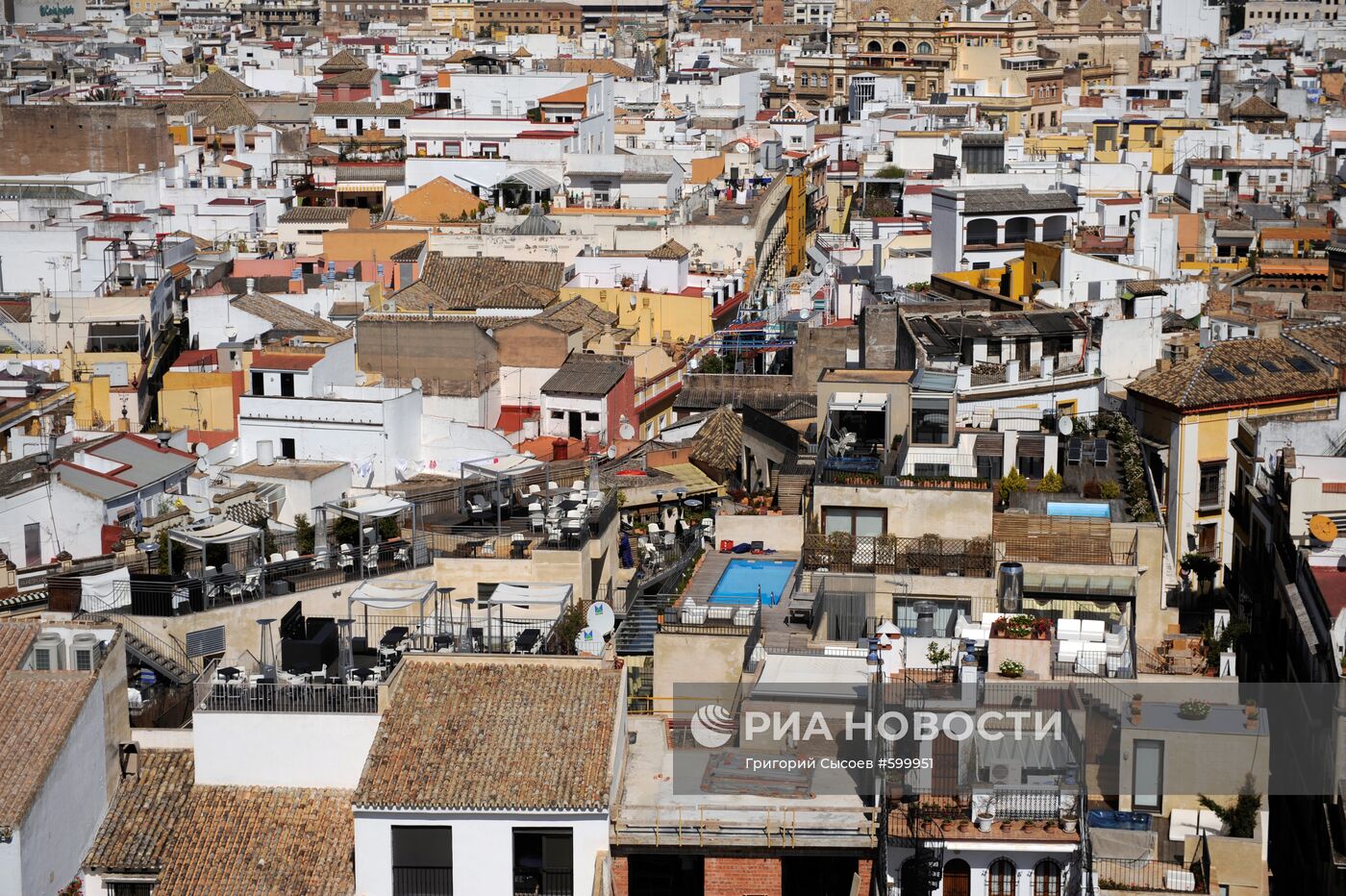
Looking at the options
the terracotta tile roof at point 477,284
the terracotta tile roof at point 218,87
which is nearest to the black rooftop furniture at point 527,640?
the terracotta tile roof at point 477,284

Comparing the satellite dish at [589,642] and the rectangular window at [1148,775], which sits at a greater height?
the satellite dish at [589,642]

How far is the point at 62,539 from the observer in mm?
22734

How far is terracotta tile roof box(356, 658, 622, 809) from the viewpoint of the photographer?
1377cm

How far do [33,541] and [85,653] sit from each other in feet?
26.4

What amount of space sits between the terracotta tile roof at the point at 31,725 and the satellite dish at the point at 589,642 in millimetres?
3696

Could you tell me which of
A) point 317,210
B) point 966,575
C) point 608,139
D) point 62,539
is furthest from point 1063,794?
point 608,139

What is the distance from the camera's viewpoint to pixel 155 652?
18.4 metres

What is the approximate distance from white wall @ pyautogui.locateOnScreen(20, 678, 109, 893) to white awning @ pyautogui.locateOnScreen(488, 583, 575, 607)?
12.6ft

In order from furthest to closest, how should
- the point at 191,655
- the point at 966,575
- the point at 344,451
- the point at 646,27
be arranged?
the point at 646,27
the point at 344,451
the point at 191,655
the point at 966,575

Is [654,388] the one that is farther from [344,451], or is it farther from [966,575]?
[966,575]

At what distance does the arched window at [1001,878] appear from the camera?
13.1 metres

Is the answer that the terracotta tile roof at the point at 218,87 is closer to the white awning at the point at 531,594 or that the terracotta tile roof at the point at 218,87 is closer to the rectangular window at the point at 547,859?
the white awning at the point at 531,594

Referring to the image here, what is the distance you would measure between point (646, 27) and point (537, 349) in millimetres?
87623

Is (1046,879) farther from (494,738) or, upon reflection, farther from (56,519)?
(56,519)
